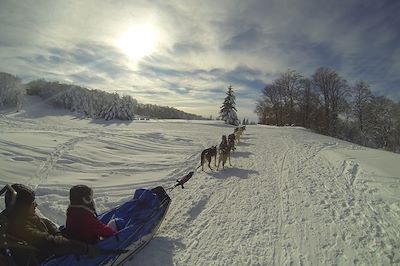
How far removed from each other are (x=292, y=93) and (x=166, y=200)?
169 feet

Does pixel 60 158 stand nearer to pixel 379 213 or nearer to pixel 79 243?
pixel 79 243

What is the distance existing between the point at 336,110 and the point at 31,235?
50.6 meters

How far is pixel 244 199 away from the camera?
7961 mm

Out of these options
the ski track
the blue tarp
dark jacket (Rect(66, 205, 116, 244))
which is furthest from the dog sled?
the ski track

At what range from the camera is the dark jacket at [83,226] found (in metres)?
4.07

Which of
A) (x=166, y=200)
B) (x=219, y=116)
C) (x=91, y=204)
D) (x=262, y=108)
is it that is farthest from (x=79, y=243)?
(x=262, y=108)

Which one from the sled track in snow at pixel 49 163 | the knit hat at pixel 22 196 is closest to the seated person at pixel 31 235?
the knit hat at pixel 22 196

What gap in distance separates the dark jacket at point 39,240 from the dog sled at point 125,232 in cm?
9

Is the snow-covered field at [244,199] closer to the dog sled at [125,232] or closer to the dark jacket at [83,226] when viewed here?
the dog sled at [125,232]

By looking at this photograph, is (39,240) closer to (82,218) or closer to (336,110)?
(82,218)

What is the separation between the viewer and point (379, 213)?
23.3ft

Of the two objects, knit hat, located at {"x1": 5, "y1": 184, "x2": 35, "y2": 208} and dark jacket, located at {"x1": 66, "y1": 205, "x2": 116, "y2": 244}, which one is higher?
knit hat, located at {"x1": 5, "y1": 184, "x2": 35, "y2": 208}

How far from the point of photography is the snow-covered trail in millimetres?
5031

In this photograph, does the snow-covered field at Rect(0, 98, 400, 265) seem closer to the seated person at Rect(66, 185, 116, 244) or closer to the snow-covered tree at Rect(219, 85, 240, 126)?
the seated person at Rect(66, 185, 116, 244)
